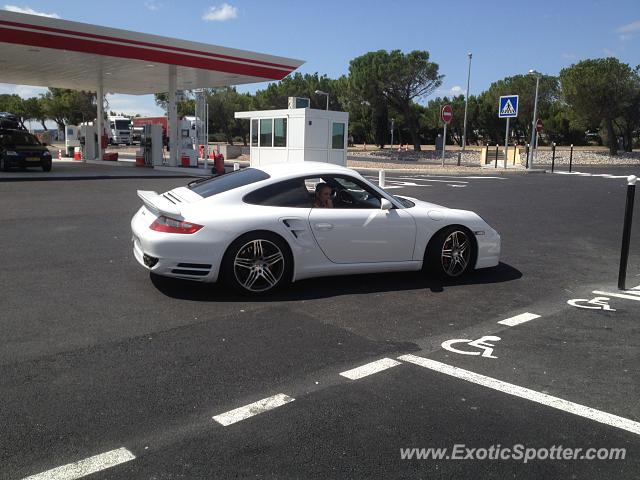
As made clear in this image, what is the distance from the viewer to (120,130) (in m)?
64.2

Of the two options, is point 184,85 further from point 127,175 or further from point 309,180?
point 309,180

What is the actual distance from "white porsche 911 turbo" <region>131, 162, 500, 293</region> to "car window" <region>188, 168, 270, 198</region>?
0.05 ft

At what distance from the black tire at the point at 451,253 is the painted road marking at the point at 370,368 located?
8.16 feet

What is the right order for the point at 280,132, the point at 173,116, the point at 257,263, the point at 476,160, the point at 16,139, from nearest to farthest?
the point at 257,263 → the point at 280,132 → the point at 16,139 → the point at 173,116 → the point at 476,160

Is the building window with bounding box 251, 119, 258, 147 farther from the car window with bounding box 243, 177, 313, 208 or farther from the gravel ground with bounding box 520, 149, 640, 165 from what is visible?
the gravel ground with bounding box 520, 149, 640, 165

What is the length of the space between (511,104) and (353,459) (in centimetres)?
2965

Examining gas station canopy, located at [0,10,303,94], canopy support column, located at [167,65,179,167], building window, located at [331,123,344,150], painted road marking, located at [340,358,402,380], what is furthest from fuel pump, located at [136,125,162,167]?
painted road marking, located at [340,358,402,380]

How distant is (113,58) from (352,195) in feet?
63.2

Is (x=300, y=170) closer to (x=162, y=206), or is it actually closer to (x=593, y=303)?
(x=162, y=206)

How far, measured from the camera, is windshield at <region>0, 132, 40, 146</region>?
21.1 meters

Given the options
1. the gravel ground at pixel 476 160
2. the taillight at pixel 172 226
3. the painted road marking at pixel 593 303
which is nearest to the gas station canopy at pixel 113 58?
the gravel ground at pixel 476 160

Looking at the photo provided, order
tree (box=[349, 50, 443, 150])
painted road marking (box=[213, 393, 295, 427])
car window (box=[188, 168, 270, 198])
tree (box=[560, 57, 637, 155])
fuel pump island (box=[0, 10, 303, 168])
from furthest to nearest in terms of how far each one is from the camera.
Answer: tree (box=[349, 50, 443, 150]), tree (box=[560, 57, 637, 155]), fuel pump island (box=[0, 10, 303, 168]), car window (box=[188, 168, 270, 198]), painted road marking (box=[213, 393, 295, 427])

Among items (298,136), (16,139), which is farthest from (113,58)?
(298,136)

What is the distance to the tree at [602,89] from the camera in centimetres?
4253
